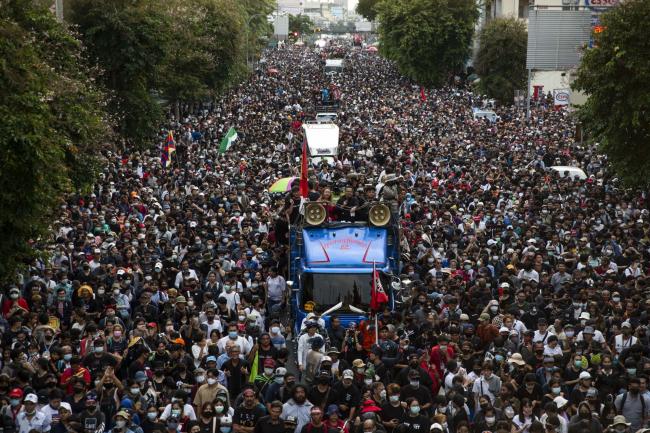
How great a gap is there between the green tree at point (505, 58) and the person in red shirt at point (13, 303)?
4937 cm

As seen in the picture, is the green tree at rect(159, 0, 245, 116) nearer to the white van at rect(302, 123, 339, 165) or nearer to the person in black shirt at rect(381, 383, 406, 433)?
the white van at rect(302, 123, 339, 165)

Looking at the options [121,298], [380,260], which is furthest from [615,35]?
[121,298]

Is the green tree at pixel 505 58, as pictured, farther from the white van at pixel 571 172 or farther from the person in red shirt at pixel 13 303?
the person in red shirt at pixel 13 303

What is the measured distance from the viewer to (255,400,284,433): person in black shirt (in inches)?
489

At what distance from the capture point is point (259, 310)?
18.6 m

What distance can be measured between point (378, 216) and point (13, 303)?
18.7 ft

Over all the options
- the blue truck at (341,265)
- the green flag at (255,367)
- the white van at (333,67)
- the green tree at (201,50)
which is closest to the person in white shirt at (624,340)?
the blue truck at (341,265)

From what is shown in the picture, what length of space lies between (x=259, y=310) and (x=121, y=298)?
2.09 m

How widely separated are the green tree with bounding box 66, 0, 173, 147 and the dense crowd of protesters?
565 cm

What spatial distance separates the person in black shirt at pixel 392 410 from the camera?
13.3 metres

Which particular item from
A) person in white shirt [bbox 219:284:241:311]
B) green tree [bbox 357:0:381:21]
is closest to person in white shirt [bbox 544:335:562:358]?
person in white shirt [bbox 219:284:241:311]

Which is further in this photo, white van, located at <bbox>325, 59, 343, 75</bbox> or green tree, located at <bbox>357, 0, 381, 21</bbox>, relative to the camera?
green tree, located at <bbox>357, 0, 381, 21</bbox>

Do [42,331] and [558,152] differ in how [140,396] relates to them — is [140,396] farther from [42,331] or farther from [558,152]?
[558,152]

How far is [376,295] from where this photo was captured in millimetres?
17562
